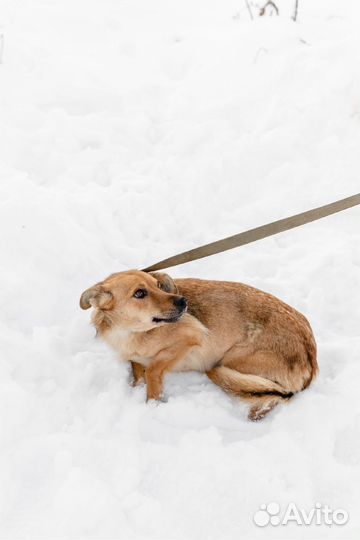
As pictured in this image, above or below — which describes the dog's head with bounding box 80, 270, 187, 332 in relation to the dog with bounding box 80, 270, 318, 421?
above

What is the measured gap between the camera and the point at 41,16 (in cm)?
701

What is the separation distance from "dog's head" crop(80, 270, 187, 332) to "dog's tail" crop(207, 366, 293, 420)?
59 centimetres

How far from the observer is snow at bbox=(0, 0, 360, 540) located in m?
2.68

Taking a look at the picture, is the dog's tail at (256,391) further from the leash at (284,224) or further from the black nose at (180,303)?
the leash at (284,224)

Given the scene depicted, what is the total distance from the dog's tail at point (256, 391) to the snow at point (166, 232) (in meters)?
0.08

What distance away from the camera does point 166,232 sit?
4.79m

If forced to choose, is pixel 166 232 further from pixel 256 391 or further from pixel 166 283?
pixel 256 391

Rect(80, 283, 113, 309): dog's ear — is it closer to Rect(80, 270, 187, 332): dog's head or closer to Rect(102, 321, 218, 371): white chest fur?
Rect(80, 270, 187, 332): dog's head

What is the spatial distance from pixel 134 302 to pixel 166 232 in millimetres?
1600

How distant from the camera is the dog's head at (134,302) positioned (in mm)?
3270

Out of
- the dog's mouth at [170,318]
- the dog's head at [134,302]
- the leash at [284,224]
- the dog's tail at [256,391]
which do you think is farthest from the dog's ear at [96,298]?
the dog's tail at [256,391]

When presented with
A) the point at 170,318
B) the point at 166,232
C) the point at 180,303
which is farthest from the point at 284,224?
the point at 166,232

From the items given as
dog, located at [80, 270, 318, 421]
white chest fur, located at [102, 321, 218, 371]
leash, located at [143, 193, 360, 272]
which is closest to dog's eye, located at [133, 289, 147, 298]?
dog, located at [80, 270, 318, 421]

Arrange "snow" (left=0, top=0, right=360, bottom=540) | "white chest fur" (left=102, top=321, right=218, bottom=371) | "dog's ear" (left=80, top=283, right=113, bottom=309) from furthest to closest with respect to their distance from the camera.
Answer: "white chest fur" (left=102, top=321, right=218, bottom=371) < "dog's ear" (left=80, top=283, right=113, bottom=309) < "snow" (left=0, top=0, right=360, bottom=540)
